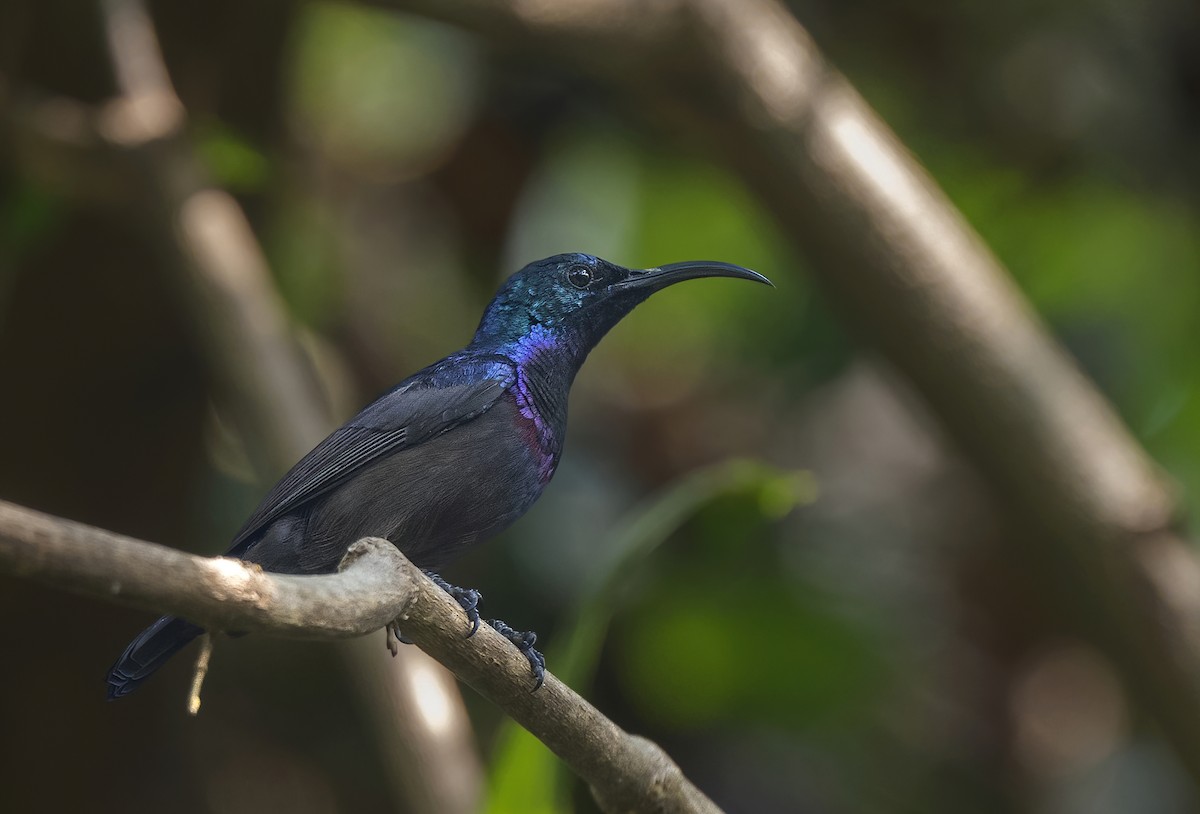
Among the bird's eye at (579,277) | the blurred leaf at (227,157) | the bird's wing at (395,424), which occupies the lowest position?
the bird's wing at (395,424)

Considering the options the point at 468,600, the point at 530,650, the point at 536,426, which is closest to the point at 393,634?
the point at 468,600

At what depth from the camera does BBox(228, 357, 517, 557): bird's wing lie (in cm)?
251

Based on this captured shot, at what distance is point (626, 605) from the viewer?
5215 millimetres

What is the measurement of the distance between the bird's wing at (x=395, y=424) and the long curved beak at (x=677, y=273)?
15.6 inches

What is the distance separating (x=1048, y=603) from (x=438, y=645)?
4.46 meters

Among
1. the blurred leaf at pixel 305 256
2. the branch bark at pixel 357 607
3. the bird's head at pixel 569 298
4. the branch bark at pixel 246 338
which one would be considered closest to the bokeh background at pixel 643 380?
the blurred leaf at pixel 305 256

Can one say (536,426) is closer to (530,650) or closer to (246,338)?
(530,650)

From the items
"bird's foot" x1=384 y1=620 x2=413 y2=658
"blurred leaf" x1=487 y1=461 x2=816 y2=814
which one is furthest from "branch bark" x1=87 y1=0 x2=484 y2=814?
"bird's foot" x1=384 y1=620 x2=413 y2=658

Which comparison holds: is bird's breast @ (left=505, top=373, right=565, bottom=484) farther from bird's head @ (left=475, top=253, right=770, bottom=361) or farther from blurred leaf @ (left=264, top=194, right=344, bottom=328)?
blurred leaf @ (left=264, top=194, right=344, bottom=328)

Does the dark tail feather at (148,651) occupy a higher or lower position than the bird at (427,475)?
lower

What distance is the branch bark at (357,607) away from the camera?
131 cm

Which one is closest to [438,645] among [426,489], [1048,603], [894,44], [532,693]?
[532,693]

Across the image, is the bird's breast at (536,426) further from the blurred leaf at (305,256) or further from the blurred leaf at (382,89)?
the blurred leaf at (382,89)

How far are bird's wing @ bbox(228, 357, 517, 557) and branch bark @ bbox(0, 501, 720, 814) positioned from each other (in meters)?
0.52
